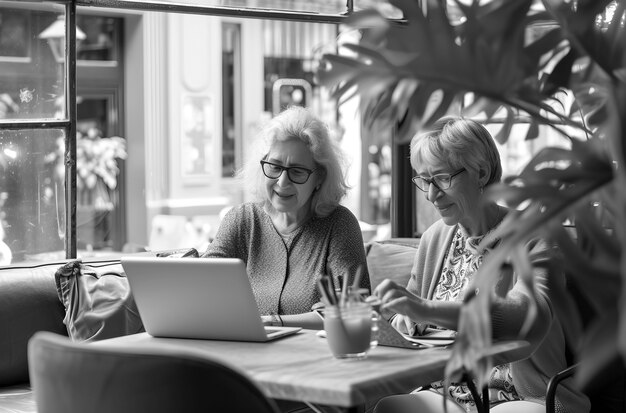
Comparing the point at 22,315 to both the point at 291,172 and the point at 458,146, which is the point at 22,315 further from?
the point at 458,146

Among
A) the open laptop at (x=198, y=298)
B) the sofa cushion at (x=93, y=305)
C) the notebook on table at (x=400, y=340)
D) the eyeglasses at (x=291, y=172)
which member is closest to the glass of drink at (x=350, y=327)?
the notebook on table at (x=400, y=340)

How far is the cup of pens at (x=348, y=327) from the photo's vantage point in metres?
2.03

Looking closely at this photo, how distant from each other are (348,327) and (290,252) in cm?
99

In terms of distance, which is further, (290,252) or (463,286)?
(290,252)

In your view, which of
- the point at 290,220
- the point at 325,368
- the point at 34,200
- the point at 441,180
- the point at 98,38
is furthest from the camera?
the point at 98,38

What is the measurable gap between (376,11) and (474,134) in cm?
121

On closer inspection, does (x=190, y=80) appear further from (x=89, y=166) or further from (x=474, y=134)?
(x=474, y=134)

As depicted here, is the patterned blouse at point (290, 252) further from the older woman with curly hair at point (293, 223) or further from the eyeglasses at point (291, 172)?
the eyeglasses at point (291, 172)

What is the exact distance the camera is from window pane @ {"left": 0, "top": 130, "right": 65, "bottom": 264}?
3676mm

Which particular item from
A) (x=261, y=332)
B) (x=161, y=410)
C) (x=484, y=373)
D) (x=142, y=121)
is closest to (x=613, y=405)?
(x=261, y=332)

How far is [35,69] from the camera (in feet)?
12.4

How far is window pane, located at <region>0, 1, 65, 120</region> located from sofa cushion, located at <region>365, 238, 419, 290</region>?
1.27 m

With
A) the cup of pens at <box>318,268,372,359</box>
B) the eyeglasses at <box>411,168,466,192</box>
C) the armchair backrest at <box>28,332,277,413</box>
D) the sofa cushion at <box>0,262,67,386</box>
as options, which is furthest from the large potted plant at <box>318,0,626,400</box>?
the sofa cushion at <box>0,262,67,386</box>

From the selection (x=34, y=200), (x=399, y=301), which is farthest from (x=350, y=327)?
(x=34, y=200)
